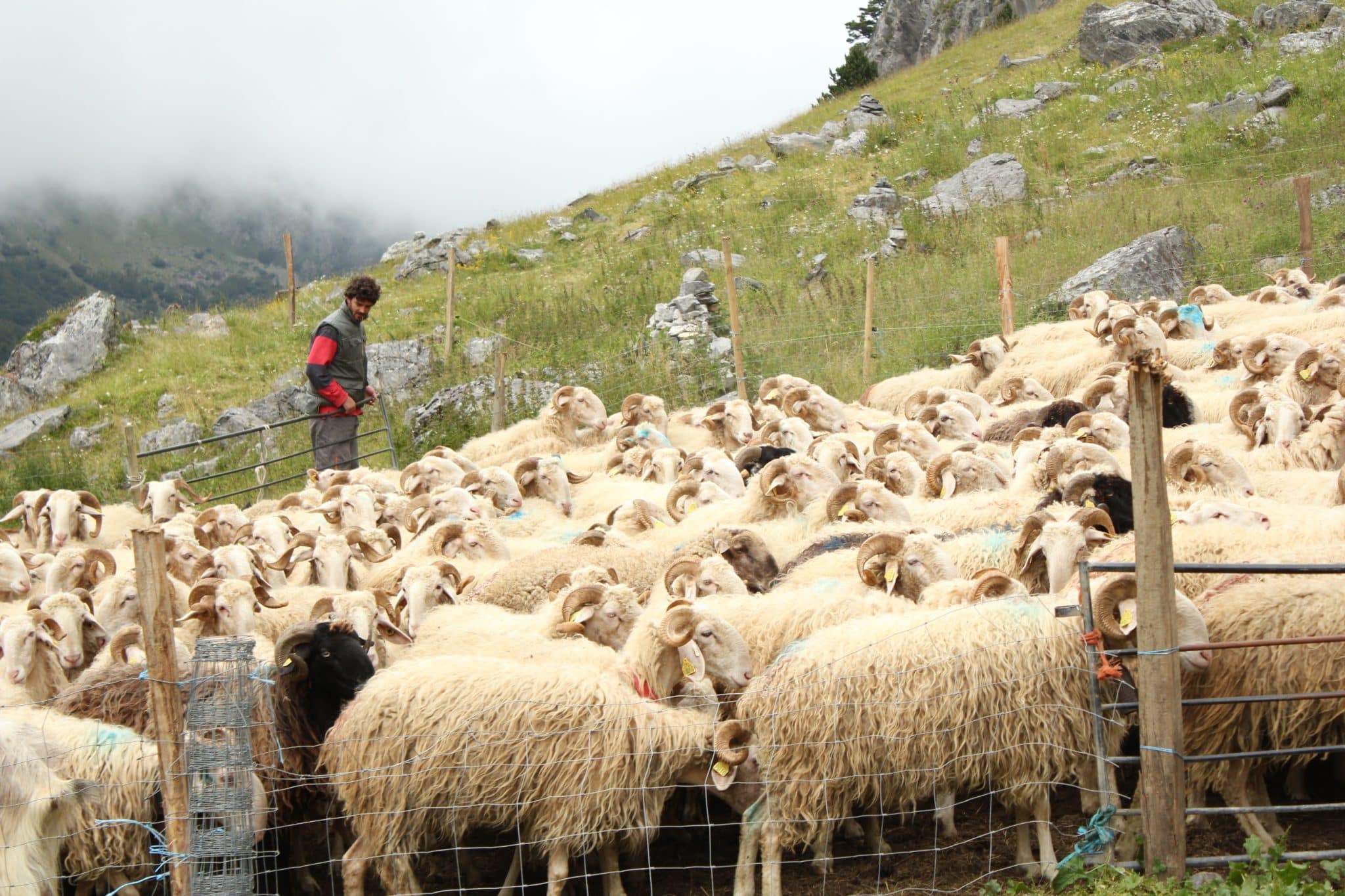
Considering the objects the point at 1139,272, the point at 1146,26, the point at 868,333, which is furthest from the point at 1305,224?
the point at 1146,26

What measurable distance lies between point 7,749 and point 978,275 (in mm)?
15664

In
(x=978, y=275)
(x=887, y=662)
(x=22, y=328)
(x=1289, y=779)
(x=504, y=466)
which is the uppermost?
(x=22, y=328)

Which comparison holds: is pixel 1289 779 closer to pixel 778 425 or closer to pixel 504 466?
pixel 778 425

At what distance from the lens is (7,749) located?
4.80 metres

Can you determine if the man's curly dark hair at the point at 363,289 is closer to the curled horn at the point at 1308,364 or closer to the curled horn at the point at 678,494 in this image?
the curled horn at the point at 678,494

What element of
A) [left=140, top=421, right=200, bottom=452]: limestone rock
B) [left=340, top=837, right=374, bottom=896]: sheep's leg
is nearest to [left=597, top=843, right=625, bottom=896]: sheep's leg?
[left=340, top=837, right=374, bottom=896]: sheep's leg

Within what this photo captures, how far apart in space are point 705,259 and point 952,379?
8.81 metres

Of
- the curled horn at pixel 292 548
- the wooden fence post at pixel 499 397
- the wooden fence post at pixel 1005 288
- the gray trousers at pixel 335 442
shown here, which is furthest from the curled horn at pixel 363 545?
the wooden fence post at pixel 1005 288

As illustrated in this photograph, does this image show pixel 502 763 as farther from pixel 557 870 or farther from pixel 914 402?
pixel 914 402

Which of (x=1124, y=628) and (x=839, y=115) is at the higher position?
(x=839, y=115)

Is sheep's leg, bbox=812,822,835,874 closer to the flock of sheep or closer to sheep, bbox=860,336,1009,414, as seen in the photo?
the flock of sheep

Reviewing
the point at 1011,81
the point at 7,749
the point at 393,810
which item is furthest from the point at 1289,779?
the point at 1011,81

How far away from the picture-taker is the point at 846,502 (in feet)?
28.3

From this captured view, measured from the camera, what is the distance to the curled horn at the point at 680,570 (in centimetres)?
717
